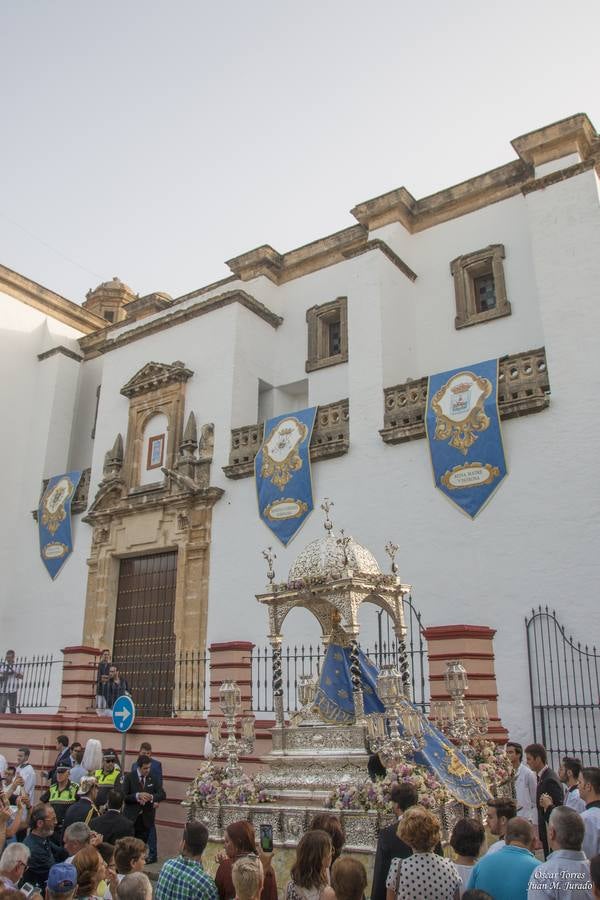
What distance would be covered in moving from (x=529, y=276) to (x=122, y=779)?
11.9 metres

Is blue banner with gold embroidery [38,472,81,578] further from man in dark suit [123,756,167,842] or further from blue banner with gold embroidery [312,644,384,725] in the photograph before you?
blue banner with gold embroidery [312,644,384,725]

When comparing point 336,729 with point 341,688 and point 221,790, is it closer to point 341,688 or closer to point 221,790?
point 341,688

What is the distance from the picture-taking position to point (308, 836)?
4332 millimetres

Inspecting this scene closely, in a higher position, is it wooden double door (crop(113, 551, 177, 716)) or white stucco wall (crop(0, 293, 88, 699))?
white stucco wall (crop(0, 293, 88, 699))

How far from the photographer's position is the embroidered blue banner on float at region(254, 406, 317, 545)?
50.8ft

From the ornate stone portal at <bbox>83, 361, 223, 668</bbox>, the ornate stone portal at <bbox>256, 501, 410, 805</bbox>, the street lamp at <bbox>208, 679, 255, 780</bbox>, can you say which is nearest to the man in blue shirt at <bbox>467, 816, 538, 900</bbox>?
the ornate stone portal at <bbox>256, 501, 410, 805</bbox>

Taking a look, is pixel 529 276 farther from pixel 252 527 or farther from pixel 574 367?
pixel 252 527

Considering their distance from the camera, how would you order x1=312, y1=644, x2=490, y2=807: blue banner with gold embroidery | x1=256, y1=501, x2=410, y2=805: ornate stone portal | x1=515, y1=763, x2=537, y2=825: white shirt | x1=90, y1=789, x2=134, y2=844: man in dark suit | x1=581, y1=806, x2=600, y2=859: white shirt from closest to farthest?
x1=581, y1=806, x2=600, y2=859: white shirt, x1=90, y1=789, x2=134, y2=844: man in dark suit, x1=312, y1=644, x2=490, y2=807: blue banner with gold embroidery, x1=256, y1=501, x2=410, y2=805: ornate stone portal, x1=515, y1=763, x2=537, y2=825: white shirt

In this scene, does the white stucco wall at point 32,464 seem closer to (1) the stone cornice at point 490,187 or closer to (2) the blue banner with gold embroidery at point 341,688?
(1) the stone cornice at point 490,187

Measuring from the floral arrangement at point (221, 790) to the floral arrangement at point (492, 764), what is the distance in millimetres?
2305

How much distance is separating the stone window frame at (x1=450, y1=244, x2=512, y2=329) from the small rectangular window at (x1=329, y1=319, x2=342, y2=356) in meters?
2.98

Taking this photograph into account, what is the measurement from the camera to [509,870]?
13.7 feet

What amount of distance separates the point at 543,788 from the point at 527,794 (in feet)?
2.83

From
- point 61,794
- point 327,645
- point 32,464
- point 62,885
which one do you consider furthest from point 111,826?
point 32,464
